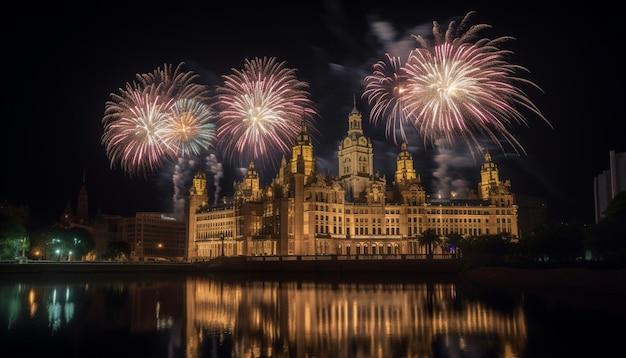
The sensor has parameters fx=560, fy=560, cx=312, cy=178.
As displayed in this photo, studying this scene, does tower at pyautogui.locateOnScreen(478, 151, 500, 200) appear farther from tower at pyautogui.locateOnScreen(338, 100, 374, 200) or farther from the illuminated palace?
tower at pyautogui.locateOnScreen(338, 100, 374, 200)

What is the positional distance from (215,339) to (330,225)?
394ft

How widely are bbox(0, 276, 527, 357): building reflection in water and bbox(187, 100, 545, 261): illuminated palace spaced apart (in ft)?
299

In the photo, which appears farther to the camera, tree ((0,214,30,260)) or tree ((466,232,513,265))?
tree ((0,214,30,260))

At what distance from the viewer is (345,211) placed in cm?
15588

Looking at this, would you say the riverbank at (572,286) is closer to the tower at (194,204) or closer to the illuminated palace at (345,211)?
the illuminated palace at (345,211)

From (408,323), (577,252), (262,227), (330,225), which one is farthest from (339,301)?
(262,227)

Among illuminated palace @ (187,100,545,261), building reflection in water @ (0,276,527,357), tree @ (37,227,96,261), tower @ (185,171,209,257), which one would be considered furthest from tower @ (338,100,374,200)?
building reflection in water @ (0,276,527,357)

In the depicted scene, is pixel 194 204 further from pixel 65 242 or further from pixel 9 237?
pixel 9 237

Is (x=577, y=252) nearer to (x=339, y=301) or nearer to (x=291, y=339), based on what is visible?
(x=339, y=301)

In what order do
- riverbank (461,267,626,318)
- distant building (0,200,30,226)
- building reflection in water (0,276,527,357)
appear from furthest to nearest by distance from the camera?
distant building (0,200,30,226)
riverbank (461,267,626,318)
building reflection in water (0,276,527,357)

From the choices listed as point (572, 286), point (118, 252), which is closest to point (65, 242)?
point (118, 252)

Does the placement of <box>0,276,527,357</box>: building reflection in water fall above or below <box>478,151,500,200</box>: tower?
below

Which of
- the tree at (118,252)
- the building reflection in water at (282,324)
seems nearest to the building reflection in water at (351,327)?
the building reflection in water at (282,324)

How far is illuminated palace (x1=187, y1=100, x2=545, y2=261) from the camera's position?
148375 mm
